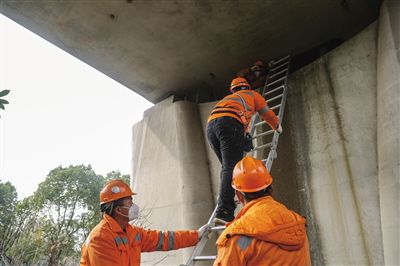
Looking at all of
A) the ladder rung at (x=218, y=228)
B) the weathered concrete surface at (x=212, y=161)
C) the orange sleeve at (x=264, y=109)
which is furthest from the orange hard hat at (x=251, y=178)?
the weathered concrete surface at (x=212, y=161)

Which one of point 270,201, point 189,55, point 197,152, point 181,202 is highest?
point 189,55

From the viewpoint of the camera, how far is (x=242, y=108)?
348cm

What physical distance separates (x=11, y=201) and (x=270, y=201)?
29.0m

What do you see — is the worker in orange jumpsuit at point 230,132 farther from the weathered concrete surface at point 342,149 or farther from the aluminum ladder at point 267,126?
the weathered concrete surface at point 342,149

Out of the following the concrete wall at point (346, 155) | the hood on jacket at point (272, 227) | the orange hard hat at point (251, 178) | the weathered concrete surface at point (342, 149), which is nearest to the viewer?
the hood on jacket at point (272, 227)

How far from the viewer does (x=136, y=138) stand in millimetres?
7492

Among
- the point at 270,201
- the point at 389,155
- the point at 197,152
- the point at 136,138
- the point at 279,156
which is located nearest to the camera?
the point at 270,201

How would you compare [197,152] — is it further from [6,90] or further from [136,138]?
[6,90]

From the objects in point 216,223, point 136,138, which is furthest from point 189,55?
point 216,223

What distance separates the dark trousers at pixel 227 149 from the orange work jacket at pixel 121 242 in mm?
445

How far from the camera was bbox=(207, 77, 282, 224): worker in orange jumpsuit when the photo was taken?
10.0 ft

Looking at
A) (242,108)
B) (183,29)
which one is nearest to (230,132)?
(242,108)

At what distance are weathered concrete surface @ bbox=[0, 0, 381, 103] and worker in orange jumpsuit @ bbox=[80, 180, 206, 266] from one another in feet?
11.1

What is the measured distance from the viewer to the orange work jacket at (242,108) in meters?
3.42
